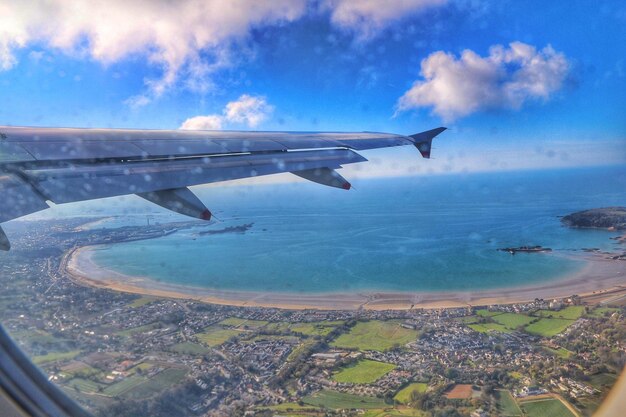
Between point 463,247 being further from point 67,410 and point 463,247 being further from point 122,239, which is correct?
point 67,410

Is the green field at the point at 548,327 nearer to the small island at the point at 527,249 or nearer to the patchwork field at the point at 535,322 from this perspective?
the patchwork field at the point at 535,322

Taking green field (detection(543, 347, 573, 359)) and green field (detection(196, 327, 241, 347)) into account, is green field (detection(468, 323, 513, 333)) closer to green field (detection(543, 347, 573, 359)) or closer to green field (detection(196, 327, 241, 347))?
green field (detection(543, 347, 573, 359))

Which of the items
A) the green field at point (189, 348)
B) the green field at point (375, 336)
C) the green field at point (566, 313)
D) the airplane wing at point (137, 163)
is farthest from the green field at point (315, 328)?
the green field at point (566, 313)

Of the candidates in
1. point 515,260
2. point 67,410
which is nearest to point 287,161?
point 67,410

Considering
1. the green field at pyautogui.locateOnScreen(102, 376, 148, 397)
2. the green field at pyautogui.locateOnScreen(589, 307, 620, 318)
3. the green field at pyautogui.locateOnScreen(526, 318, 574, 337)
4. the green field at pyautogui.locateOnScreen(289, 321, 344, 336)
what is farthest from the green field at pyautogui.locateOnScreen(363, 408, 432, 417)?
the green field at pyautogui.locateOnScreen(589, 307, 620, 318)

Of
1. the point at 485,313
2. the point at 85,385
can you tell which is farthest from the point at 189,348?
the point at 485,313

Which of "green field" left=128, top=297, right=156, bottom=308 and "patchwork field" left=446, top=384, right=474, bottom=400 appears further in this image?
"green field" left=128, top=297, right=156, bottom=308
